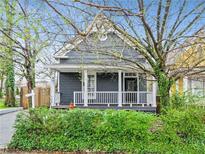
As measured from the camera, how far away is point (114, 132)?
30.4 feet

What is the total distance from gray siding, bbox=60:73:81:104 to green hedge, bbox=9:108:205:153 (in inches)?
538

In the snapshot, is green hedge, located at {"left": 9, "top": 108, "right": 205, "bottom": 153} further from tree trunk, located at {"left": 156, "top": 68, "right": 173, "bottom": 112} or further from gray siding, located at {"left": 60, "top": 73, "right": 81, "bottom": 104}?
gray siding, located at {"left": 60, "top": 73, "right": 81, "bottom": 104}

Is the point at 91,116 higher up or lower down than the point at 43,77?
lower down

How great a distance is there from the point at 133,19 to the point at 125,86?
12322mm

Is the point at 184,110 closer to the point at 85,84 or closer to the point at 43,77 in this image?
the point at 85,84

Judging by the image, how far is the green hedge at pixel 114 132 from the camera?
29.9ft

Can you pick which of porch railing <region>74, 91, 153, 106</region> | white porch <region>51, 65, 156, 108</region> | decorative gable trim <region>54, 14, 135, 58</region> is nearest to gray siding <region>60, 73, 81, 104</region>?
white porch <region>51, 65, 156, 108</region>

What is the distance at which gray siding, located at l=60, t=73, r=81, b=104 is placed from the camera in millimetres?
23516

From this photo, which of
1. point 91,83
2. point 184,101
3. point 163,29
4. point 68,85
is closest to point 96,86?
point 91,83

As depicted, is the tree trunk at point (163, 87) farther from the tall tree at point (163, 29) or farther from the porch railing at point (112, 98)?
the porch railing at point (112, 98)

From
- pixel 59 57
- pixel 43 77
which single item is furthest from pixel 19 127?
pixel 43 77

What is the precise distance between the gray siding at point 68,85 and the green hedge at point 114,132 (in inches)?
538

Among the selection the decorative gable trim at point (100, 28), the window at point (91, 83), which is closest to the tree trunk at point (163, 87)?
the decorative gable trim at point (100, 28)

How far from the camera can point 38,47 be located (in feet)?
46.1
